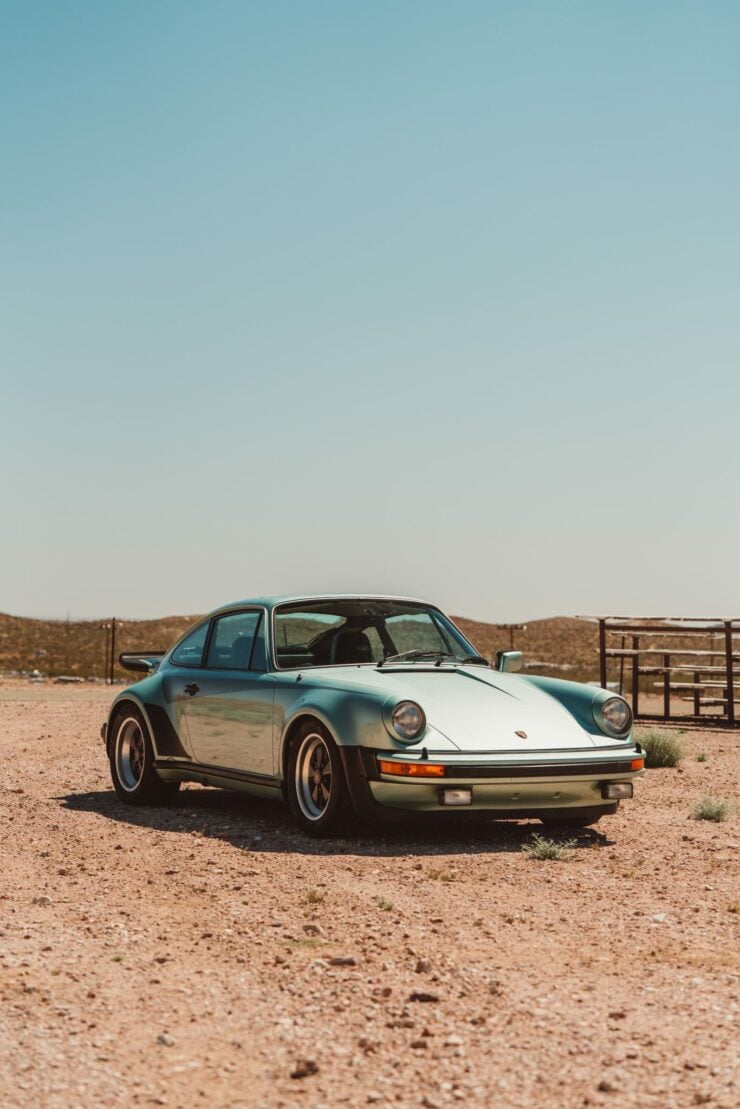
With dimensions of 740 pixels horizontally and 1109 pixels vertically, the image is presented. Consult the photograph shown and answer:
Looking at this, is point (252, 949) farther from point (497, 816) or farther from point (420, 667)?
point (420, 667)

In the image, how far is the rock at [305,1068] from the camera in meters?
4.34

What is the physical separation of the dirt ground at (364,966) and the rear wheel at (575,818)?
143 millimetres

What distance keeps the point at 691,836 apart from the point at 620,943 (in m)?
3.54

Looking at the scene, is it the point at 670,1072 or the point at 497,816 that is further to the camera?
the point at 497,816

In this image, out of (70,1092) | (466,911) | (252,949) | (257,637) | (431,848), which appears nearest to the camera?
(70,1092)

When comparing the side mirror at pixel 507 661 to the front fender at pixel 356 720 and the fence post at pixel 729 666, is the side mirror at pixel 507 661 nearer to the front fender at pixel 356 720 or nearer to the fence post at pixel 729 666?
the front fender at pixel 356 720

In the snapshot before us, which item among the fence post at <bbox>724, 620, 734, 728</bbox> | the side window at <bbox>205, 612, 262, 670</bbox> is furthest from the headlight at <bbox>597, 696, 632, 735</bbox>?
the fence post at <bbox>724, 620, 734, 728</bbox>

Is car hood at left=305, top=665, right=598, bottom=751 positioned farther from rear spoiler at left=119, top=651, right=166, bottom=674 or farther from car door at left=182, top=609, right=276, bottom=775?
rear spoiler at left=119, top=651, right=166, bottom=674

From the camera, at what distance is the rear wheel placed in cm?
914

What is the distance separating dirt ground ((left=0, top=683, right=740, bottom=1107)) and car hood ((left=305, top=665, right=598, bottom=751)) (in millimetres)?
686

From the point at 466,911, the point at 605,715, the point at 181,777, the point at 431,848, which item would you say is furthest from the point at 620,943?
the point at 181,777

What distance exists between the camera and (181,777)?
10758 mm

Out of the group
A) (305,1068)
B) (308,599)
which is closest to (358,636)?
(308,599)

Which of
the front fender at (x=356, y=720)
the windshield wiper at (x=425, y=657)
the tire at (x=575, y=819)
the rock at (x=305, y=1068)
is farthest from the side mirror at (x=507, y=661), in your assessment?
the rock at (x=305, y=1068)
